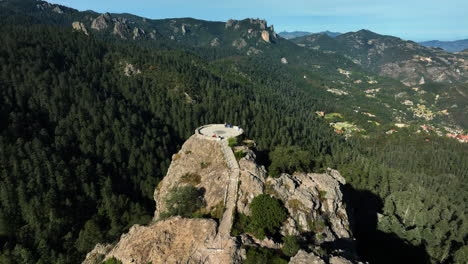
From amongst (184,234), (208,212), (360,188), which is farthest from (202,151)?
(360,188)

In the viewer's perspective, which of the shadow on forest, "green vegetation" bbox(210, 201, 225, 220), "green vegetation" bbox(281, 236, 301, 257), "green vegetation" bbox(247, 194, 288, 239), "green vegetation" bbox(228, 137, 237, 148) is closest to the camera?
"green vegetation" bbox(281, 236, 301, 257)

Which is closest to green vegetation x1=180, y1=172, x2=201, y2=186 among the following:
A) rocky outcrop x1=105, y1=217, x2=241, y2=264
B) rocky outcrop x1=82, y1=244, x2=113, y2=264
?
rocky outcrop x1=105, y1=217, x2=241, y2=264

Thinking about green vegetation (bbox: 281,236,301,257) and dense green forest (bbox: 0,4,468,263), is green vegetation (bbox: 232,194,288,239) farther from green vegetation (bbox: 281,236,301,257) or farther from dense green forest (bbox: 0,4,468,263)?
dense green forest (bbox: 0,4,468,263)

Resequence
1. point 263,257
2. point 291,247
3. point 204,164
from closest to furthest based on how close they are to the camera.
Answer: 1. point 263,257
2. point 291,247
3. point 204,164

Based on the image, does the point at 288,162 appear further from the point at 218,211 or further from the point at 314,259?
the point at 314,259

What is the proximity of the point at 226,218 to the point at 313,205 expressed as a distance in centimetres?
1909

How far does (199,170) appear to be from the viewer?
68.1 meters

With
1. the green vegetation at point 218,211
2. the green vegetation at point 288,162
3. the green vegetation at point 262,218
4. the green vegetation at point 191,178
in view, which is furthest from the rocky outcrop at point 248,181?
the green vegetation at point 191,178

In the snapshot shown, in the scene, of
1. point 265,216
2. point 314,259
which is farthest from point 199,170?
point 314,259

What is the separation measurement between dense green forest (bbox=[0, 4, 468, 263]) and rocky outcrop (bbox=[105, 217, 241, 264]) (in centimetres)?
2245

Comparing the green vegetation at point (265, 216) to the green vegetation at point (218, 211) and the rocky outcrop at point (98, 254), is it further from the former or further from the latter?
the rocky outcrop at point (98, 254)

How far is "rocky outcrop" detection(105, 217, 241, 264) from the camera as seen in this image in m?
42.4

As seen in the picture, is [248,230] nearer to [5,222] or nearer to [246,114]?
[5,222]

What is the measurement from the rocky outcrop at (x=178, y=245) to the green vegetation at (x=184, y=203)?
2.95 meters
